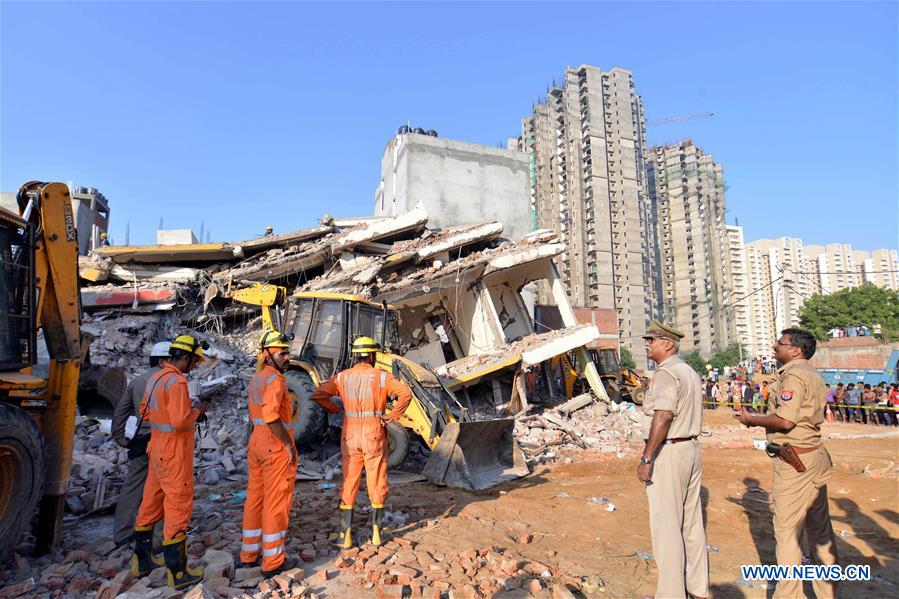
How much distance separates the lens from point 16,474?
131 inches

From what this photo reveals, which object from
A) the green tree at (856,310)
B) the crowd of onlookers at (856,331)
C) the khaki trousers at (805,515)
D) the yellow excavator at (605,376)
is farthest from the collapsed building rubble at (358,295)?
the green tree at (856,310)

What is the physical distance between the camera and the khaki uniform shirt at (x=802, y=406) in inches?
135

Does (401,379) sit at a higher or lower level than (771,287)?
lower

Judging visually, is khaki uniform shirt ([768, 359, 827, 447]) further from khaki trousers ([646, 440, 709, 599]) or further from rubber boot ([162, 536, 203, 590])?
rubber boot ([162, 536, 203, 590])

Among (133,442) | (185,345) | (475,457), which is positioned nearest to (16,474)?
(133,442)

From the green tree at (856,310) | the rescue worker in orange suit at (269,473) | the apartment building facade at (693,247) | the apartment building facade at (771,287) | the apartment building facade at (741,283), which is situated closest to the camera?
the rescue worker in orange suit at (269,473)

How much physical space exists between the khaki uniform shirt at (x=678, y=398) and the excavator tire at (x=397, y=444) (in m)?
4.52

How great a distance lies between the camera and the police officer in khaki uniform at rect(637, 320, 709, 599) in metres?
3.19

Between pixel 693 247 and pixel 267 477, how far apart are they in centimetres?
7928

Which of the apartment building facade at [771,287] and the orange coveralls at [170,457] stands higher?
the apartment building facade at [771,287]

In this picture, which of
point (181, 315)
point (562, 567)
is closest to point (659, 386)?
point (562, 567)

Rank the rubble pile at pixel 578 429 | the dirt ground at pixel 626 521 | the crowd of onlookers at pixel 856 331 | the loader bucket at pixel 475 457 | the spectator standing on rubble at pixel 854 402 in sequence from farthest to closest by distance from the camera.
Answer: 1. the crowd of onlookers at pixel 856 331
2. the spectator standing on rubble at pixel 854 402
3. the rubble pile at pixel 578 429
4. the loader bucket at pixel 475 457
5. the dirt ground at pixel 626 521

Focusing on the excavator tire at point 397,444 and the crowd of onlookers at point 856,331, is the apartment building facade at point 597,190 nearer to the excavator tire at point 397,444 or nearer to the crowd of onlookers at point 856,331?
the crowd of onlookers at point 856,331

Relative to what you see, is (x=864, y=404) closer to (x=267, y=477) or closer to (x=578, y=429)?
(x=578, y=429)
